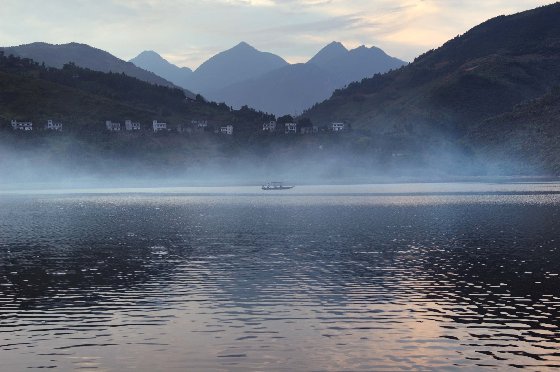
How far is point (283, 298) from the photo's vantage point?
178 ft

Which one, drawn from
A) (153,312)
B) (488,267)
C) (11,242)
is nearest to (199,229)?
(11,242)

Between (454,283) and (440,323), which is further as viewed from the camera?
(454,283)

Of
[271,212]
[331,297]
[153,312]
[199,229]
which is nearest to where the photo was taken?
[153,312]

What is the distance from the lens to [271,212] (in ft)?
520

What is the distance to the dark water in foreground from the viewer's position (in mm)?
38281

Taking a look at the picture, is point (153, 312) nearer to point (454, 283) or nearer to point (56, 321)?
point (56, 321)

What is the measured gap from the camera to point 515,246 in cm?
8706

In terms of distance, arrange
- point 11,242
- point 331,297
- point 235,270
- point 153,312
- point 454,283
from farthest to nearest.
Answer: point 11,242, point 235,270, point 454,283, point 331,297, point 153,312

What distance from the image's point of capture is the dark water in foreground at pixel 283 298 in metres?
38.3

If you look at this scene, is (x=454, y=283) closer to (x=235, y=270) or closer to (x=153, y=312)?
(x=235, y=270)

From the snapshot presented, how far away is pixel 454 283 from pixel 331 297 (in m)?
13.8

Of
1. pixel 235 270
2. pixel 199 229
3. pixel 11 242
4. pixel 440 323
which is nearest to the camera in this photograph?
pixel 440 323

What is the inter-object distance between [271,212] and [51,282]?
96.6 metres

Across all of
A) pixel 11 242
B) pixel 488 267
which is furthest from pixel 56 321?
pixel 11 242
